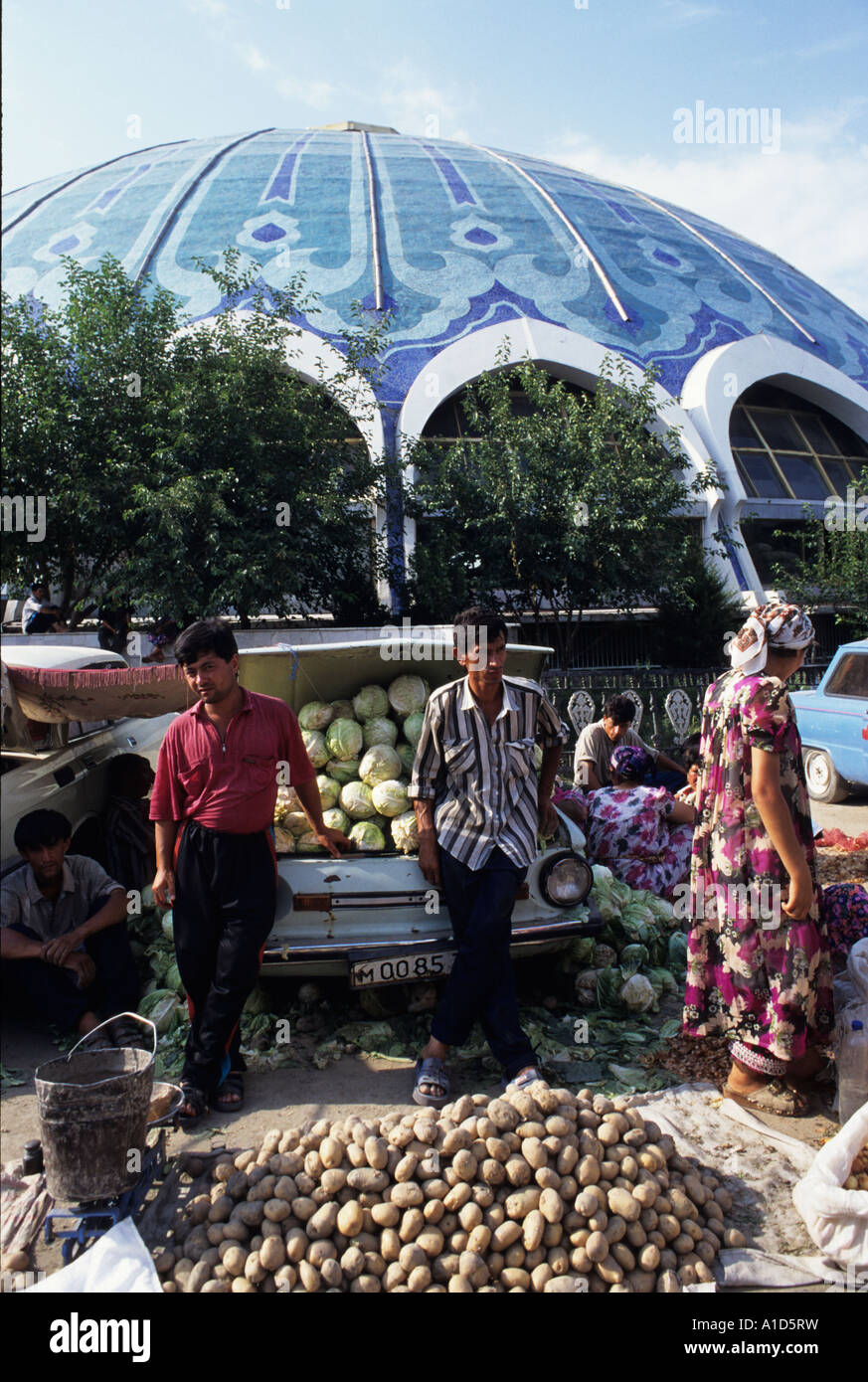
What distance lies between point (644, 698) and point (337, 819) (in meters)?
7.26

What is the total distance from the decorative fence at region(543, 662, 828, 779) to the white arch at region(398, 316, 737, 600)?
628 cm

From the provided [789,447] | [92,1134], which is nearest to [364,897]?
[92,1134]

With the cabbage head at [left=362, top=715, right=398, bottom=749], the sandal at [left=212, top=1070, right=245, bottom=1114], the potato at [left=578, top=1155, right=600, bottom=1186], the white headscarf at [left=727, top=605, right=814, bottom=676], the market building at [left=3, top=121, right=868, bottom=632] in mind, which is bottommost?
the sandal at [left=212, top=1070, right=245, bottom=1114]

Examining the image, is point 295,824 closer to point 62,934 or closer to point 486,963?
point 62,934

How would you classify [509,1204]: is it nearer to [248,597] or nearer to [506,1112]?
[506,1112]

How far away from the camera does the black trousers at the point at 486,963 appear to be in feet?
12.1

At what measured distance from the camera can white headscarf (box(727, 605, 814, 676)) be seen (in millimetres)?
3465

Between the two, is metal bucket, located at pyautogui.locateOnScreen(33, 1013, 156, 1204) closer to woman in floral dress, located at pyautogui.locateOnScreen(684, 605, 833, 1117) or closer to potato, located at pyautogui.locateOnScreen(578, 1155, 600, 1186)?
potato, located at pyautogui.locateOnScreen(578, 1155, 600, 1186)

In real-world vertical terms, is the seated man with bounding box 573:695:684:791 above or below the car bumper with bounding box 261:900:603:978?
above

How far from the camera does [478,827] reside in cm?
377


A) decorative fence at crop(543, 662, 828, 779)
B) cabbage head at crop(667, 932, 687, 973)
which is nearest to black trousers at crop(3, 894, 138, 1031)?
cabbage head at crop(667, 932, 687, 973)

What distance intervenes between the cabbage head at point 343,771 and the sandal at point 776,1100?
243 centimetres

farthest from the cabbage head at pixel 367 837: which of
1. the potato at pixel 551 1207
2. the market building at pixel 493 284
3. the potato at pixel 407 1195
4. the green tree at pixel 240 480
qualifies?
the market building at pixel 493 284

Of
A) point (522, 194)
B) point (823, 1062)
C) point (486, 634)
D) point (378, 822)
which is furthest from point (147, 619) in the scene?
point (522, 194)
